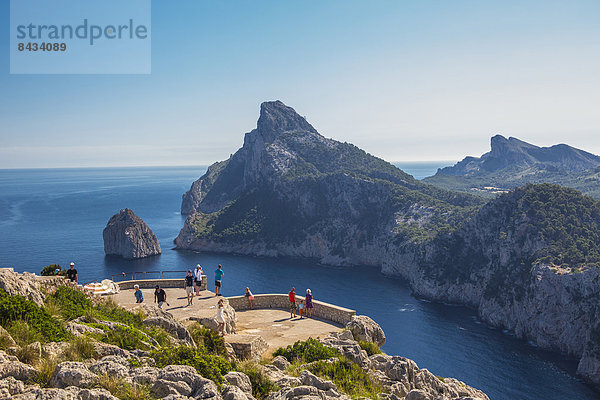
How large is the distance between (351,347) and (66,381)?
37.0ft

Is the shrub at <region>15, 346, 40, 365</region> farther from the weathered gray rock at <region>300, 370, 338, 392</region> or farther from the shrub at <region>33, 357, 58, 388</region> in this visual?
the weathered gray rock at <region>300, 370, 338, 392</region>

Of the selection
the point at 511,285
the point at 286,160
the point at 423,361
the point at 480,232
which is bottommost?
the point at 423,361

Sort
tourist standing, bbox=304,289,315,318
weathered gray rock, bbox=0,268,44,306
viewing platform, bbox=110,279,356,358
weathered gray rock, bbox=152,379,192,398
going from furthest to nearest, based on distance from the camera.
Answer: tourist standing, bbox=304,289,315,318 → viewing platform, bbox=110,279,356,358 → weathered gray rock, bbox=0,268,44,306 → weathered gray rock, bbox=152,379,192,398

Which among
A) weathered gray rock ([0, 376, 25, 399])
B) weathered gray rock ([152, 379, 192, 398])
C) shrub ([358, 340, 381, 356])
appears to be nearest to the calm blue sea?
shrub ([358, 340, 381, 356])

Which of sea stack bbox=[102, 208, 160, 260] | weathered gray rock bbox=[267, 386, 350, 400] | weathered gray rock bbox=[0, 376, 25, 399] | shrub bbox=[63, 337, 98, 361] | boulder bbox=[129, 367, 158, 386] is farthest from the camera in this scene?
sea stack bbox=[102, 208, 160, 260]

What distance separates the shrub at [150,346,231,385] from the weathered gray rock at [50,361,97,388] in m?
2.34

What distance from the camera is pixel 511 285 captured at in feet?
282

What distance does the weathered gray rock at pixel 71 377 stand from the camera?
1082 centimetres

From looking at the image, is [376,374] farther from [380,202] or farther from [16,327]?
[380,202]

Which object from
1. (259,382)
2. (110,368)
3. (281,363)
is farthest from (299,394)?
(110,368)

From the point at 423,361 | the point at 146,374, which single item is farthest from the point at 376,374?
the point at 423,361

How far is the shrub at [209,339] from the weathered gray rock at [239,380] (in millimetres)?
4486

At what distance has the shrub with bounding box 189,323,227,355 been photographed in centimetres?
1789

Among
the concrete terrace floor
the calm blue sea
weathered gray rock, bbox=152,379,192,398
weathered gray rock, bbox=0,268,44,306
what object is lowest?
the calm blue sea
